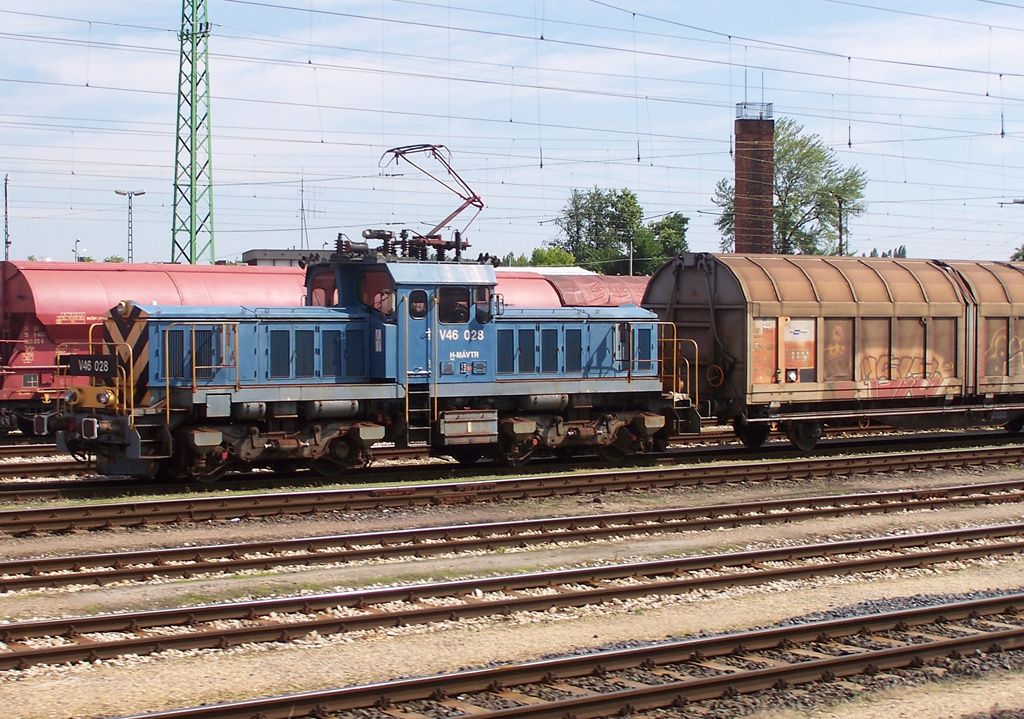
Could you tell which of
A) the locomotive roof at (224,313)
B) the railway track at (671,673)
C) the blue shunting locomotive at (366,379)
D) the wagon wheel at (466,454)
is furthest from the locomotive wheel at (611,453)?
the railway track at (671,673)

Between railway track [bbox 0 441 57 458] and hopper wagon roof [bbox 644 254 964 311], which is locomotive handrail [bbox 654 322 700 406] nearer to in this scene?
hopper wagon roof [bbox 644 254 964 311]

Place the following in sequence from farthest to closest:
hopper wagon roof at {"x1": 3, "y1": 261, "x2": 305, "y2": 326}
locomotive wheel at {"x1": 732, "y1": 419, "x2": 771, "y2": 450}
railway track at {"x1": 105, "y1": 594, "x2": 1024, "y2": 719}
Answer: locomotive wheel at {"x1": 732, "y1": 419, "x2": 771, "y2": 450}, hopper wagon roof at {"x1": 3, "y1": 261, "x2": 305, "y2": 326}, railway track at {"x1": 105, "y1": 594, "x2": 1024, "y2": 719}

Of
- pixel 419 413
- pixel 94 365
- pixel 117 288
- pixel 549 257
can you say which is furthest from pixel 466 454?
pixel 549 257

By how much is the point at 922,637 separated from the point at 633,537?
448 centimetres

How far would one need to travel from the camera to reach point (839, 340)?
796 inches

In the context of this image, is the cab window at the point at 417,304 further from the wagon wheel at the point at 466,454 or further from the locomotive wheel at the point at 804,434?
the locomotive wheel at the point at 804,434

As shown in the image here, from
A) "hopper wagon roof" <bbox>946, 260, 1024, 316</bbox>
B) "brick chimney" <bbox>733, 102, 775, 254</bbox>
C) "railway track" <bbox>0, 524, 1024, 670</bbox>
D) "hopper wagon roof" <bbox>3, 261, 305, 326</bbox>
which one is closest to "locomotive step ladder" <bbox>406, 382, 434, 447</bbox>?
"hopper wagon roof" <bbox>3, 261, 305, 326</bbox>

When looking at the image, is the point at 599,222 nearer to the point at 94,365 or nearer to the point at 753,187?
the point at 753,187

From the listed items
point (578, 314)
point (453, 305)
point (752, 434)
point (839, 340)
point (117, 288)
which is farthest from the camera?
point (117, 288)

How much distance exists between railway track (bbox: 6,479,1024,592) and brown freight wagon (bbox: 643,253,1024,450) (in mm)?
4440

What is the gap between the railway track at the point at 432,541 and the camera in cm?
1077

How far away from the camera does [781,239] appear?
87.9 metres

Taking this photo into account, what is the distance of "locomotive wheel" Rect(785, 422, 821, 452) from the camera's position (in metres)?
20.4

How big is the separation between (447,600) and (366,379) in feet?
23.3
